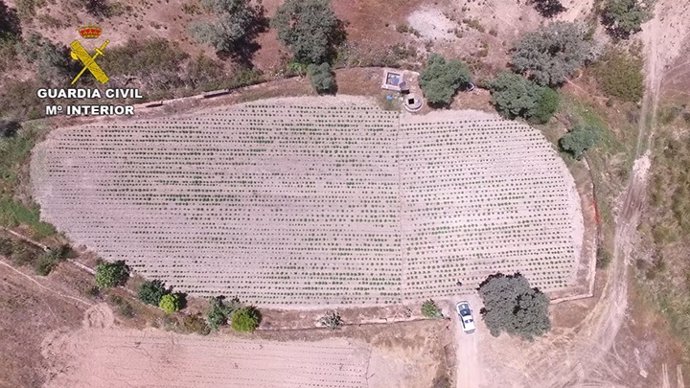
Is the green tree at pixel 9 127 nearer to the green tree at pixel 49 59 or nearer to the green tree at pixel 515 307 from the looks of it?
the green tree at pixel 49 59

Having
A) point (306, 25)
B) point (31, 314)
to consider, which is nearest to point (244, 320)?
point (31, 314)

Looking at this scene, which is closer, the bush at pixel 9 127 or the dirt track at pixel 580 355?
the dirt track at pixel 580 355

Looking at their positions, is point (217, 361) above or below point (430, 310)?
below

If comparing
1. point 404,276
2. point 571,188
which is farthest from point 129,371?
point 571,188

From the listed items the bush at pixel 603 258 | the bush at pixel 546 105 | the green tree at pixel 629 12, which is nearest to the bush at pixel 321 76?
the bush at pixel 546 105

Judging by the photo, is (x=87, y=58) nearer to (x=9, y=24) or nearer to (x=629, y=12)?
(x=9, y=24)

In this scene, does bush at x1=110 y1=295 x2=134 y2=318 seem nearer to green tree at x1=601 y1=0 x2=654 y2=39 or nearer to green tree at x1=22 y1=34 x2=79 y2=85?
green tree at x1=22 y1=34 x2=79 y2=85

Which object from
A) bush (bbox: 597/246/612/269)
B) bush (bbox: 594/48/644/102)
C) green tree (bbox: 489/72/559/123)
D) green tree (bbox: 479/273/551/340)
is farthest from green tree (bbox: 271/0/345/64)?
bush (bbox: 597/246/612/269)
